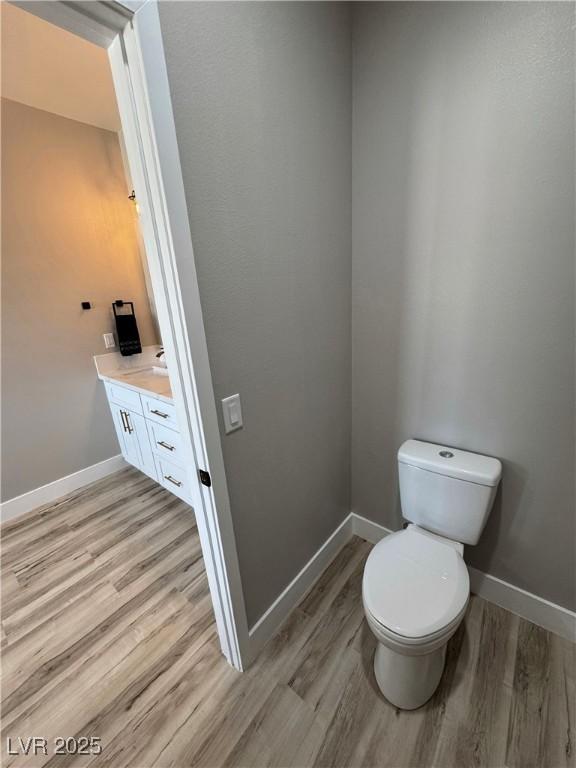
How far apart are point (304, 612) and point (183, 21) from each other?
213 cm

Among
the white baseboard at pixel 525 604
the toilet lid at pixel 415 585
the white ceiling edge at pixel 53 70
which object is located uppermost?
the white ceiling edge at pixel 53 70

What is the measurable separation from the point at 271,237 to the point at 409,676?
5.18ft

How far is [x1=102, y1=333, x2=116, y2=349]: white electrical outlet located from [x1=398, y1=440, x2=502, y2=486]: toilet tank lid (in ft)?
7.93

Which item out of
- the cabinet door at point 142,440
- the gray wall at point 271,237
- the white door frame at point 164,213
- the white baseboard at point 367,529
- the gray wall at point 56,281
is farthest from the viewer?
the cabinet door at point 142,440

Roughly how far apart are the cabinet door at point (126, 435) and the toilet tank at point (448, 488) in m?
1.94

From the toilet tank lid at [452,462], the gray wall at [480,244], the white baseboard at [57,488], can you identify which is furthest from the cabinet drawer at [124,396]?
the toilet tank lid at [452,462]

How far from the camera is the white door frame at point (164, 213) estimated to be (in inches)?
27.4

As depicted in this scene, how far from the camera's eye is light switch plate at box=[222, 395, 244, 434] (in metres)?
1.03

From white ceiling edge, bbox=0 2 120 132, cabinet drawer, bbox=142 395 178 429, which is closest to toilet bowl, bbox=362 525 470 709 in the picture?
cabinet drawer, bbox=142 395 178 429

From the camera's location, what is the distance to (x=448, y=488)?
51.1 inches

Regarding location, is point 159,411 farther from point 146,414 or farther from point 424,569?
point 424,569

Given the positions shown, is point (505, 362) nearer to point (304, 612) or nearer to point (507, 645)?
point (507, 645)

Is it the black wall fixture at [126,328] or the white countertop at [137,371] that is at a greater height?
the black wall fixture at [126,328]

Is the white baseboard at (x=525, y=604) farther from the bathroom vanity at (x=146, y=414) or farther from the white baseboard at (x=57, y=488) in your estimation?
the white baseboard at (x=57, y=488)
